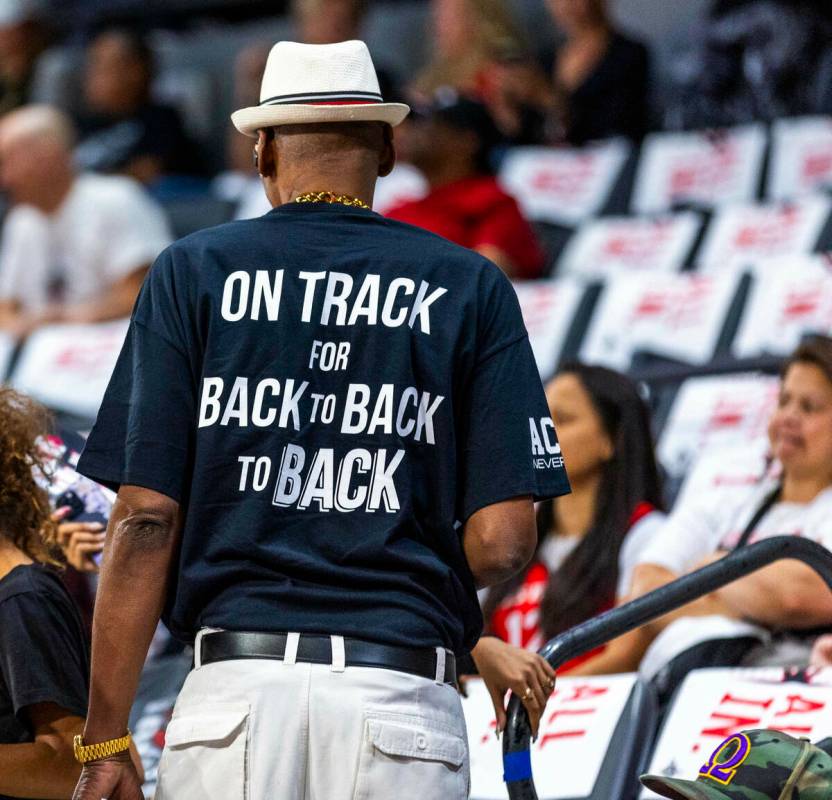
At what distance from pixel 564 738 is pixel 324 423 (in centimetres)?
155

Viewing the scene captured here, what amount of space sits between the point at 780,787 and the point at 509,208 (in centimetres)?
417

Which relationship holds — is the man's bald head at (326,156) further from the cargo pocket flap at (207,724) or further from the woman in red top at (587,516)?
the woman in red top at (587,516)

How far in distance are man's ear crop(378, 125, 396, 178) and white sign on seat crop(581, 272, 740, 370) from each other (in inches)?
Answer: 132

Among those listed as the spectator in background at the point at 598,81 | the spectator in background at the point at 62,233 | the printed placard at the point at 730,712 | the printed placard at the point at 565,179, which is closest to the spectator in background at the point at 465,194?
the printed placard at the point at 565,179

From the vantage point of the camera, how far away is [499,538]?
2232 mm

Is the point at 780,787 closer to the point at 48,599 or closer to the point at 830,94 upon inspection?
the point at 48,599

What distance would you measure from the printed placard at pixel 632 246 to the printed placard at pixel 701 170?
0.34 metres

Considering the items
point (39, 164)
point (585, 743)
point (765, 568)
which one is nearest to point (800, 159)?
point (39, 164)

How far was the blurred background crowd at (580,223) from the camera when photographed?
4.09 metres

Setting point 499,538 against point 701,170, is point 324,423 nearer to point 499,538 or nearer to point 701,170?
point 499,538

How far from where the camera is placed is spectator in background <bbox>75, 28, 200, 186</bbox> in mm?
8359

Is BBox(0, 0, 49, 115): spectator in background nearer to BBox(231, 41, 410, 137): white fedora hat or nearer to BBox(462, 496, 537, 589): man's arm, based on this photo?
BBox(231, 41, 410, 137): white fedora hat

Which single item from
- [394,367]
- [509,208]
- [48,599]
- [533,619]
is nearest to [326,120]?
[394,367]

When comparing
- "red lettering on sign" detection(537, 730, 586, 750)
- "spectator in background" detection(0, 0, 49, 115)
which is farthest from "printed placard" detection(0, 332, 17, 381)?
"red lettering on sign" detection(537, 730, 586, 750)
